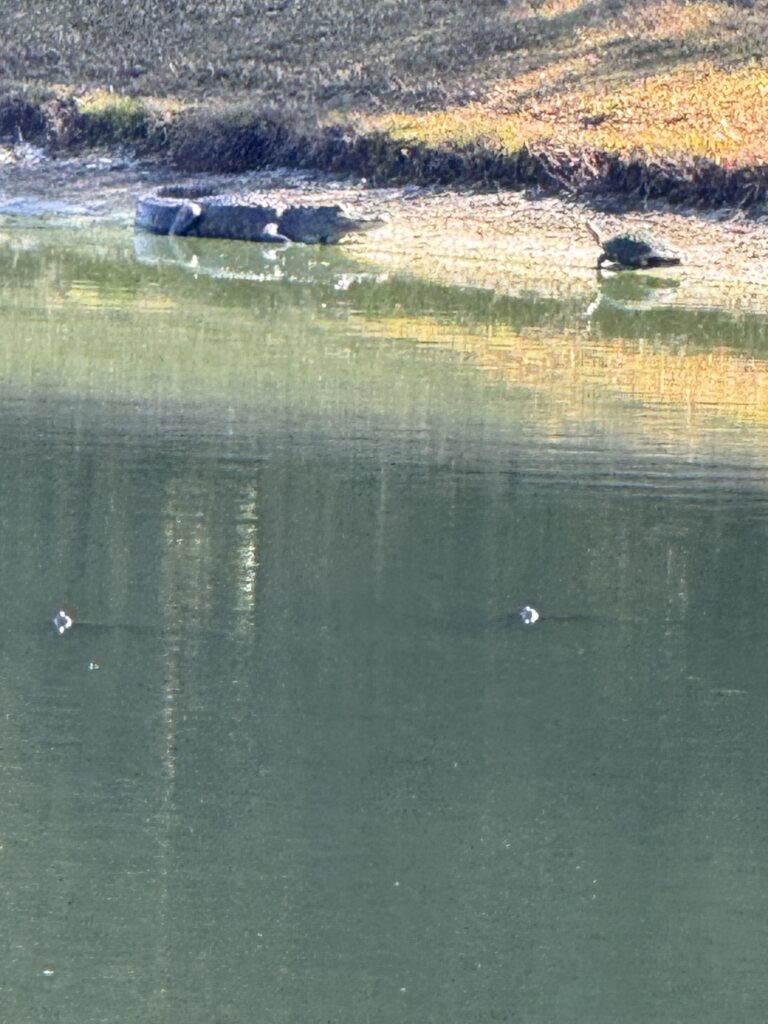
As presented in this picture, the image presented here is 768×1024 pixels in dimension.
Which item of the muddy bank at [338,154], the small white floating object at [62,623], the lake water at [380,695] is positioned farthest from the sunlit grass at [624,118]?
the small white floating object at [62,623]

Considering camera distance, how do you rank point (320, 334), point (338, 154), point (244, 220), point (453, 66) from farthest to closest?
1. point (453, 66)
2. point (338, 154)
3. point (244, 220)
4. point (320, 334)

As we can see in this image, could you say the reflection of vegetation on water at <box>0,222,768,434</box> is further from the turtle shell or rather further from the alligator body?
the alligator body

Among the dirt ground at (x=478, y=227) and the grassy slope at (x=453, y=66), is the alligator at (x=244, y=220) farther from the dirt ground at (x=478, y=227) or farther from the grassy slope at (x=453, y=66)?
the grassy slope at (x=453, y=66)

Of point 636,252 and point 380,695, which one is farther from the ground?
point 636,252

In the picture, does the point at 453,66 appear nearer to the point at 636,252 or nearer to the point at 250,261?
the point at 250,261

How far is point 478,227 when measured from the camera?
18812 mm

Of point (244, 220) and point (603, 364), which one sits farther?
point (244, 220)

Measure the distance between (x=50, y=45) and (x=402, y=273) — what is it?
12.7 meters

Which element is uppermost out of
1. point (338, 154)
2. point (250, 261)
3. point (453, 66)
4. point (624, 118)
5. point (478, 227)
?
point (453, 66)

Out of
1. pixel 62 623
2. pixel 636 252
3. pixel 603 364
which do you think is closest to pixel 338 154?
pixel 636 252

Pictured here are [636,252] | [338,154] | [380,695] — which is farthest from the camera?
[338,154]

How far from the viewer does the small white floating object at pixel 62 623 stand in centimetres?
717

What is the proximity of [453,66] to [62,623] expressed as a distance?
63.0 feet

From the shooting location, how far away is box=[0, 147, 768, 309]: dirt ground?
16.8 meters
